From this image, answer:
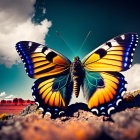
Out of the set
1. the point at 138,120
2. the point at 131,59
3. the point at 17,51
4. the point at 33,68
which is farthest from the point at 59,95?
the point at 138,120

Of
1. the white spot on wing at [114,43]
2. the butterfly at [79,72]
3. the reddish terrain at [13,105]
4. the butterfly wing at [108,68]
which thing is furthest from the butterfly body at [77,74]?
the reddish terrain at [13,105]

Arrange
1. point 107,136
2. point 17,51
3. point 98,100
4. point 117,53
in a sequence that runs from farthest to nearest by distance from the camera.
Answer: point 17,51 → point 117,53 → point 98,100 → point 107,136

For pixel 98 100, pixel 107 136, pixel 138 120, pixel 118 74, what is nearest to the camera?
pixel 107 136

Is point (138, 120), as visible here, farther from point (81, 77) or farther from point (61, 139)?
point (81, 77)

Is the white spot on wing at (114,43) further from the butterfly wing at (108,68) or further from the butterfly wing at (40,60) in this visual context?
the butterfly wing at (40,60)

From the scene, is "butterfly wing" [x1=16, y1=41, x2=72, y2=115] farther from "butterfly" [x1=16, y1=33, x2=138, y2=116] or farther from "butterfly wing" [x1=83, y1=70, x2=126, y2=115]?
"butterfly wing" [x1=83, y1=70, x2=126, y2=115]

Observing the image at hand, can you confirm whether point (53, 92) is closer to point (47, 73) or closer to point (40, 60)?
point (47, 73)

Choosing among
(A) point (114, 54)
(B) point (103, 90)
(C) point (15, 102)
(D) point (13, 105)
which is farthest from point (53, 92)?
(D) point (13, 105)
